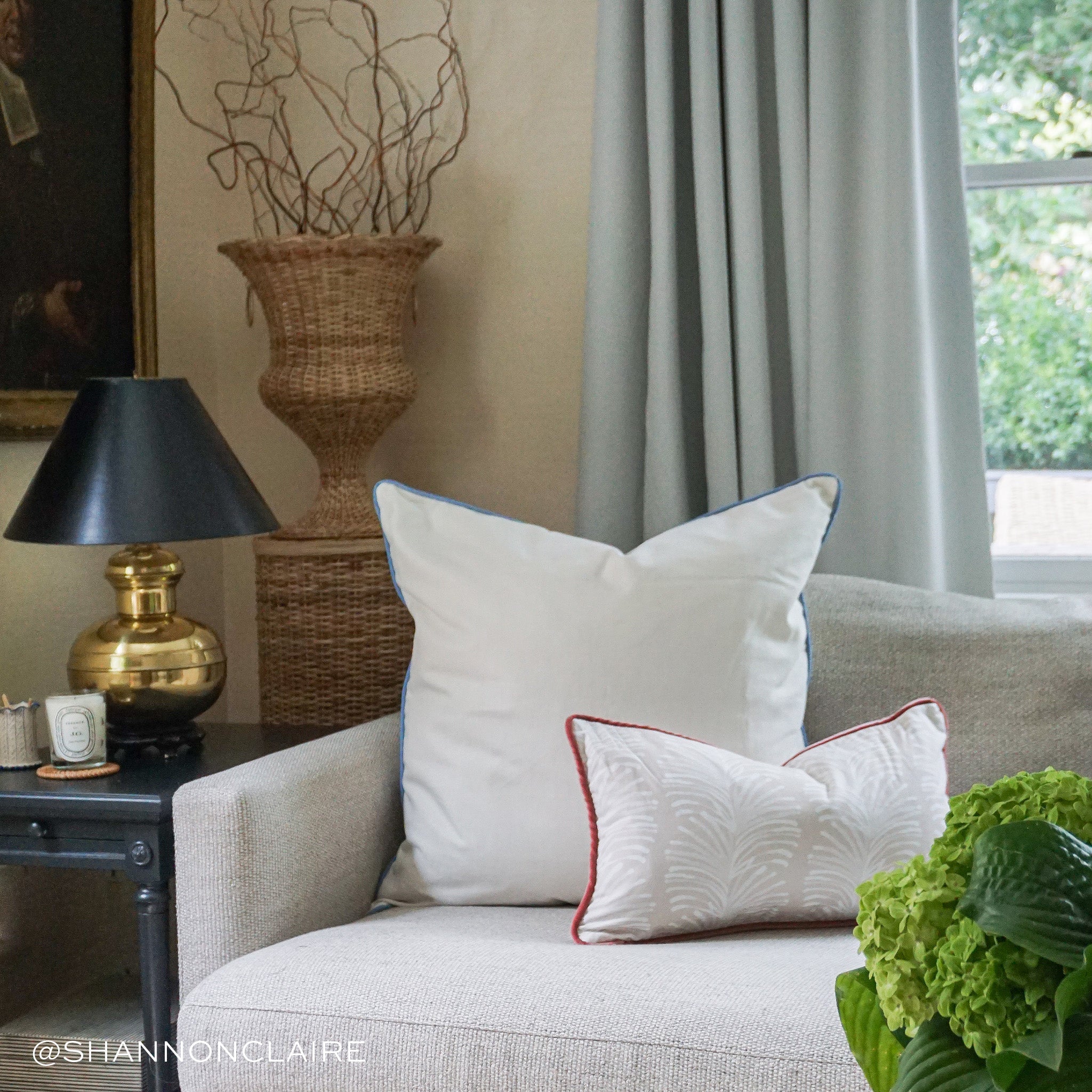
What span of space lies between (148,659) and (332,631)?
1.36ft

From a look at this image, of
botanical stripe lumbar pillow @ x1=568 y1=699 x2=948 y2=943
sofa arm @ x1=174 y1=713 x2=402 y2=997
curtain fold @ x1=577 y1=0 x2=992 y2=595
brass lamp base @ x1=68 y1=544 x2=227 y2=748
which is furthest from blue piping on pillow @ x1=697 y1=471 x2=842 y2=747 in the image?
brass lamp base @ x1=68 y1=544 x2=227 y2=748

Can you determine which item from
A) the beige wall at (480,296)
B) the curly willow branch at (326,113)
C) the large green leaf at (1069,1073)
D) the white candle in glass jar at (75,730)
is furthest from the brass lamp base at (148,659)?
the large green leaf at (1069,1073)

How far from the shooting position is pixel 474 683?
5.50 feet

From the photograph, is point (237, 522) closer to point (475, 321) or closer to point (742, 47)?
point (475, 321)

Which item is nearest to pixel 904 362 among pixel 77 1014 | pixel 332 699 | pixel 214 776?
pixel 332 699

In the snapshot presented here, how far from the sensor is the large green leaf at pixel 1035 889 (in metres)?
0.35

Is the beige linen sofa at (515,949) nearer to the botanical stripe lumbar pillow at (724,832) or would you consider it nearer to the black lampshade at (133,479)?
the botanical stripe lumbar pillow at (724,832)

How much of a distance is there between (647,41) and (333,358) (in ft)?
2.43

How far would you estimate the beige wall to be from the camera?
95.1 inches

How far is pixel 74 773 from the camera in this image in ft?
5.47

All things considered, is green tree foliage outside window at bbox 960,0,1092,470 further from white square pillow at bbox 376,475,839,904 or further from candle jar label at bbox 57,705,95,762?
candle jar label at bbox 57,705,95,762

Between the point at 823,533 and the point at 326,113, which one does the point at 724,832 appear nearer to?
the point at 823,533

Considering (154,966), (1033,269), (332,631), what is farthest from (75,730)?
(1033,269)

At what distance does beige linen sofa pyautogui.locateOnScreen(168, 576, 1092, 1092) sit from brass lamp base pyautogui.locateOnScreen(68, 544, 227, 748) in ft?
0.78
